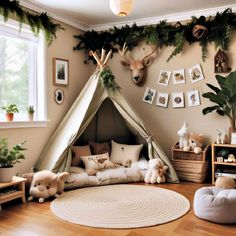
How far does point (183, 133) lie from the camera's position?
162 inches

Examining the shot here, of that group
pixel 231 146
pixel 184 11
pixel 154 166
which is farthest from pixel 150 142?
pixel 184 11

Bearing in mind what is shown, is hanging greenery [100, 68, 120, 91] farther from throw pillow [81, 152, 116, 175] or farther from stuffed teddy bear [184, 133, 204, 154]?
stuffed teddy bear [184, 133, 204, 154]

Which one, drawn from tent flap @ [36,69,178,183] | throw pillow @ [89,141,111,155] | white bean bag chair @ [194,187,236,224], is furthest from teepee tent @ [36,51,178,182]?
white bean bag chair @ [194,187,236,224]

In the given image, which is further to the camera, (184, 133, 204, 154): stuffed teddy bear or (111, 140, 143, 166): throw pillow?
(111, 140, 143, 166): throw pillow

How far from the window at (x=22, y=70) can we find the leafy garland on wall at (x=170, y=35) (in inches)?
37.3

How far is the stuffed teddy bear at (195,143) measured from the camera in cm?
398

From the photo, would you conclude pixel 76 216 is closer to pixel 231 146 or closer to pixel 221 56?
pixel 231 146

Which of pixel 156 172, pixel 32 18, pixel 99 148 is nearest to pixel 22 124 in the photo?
pixel 99 148

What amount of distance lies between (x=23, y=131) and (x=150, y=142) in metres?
1.85

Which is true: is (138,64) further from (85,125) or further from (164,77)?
(85,125)

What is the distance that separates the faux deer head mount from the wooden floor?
2.43 meters

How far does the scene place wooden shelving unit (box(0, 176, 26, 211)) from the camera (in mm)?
3026

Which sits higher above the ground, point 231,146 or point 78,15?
point 78,15

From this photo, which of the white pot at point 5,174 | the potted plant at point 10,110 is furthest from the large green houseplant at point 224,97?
the white pot at point 5,174
